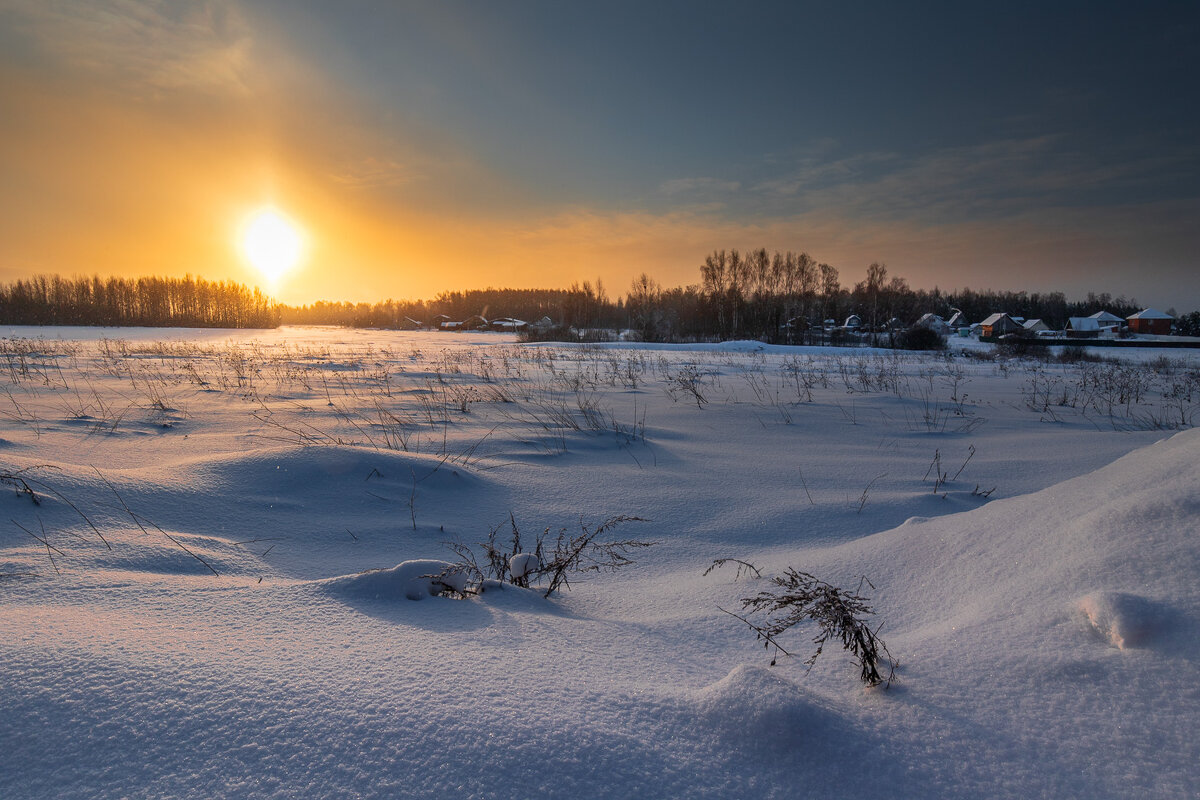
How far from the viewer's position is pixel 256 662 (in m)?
1.09

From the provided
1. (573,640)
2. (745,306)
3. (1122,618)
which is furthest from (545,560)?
(745,306)

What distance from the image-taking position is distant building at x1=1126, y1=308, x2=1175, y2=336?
2613 inches

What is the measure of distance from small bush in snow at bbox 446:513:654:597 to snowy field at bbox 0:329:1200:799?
0.07 m

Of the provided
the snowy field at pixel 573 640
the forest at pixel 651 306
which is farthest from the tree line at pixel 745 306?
the snowy field at pixel 573 640

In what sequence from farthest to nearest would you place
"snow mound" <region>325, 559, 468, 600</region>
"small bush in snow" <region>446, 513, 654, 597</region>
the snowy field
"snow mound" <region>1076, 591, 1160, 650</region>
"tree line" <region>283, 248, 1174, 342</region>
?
"tree line" <region>283, 248, 1174, 342</region>
"small bush in snow" <region>446, 513, 654, 597</region>
"snow mound" <region>325, 559, 468, 600</region>
"snow mound" <region>1076, 591, 1160, 650</region>
the snowy field

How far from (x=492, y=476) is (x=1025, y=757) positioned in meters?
3.22

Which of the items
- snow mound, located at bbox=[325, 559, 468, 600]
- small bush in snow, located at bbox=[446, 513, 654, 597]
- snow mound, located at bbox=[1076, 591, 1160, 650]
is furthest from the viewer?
small bush in snow, located at bbox=[446, 513, 654, 597]

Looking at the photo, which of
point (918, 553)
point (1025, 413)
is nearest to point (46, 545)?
point (918, 553)

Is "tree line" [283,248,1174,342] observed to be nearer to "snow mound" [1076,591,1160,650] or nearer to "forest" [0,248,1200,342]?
"forest" [0,248,1200,342]

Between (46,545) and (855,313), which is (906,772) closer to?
(46,545)

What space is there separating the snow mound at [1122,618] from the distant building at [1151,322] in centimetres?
9419

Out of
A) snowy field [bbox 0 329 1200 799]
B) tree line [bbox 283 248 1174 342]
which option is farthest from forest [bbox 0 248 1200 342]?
snowy field [bbox 0 329 1200 799]

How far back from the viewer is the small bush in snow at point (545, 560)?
196cm

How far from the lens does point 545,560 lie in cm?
246
